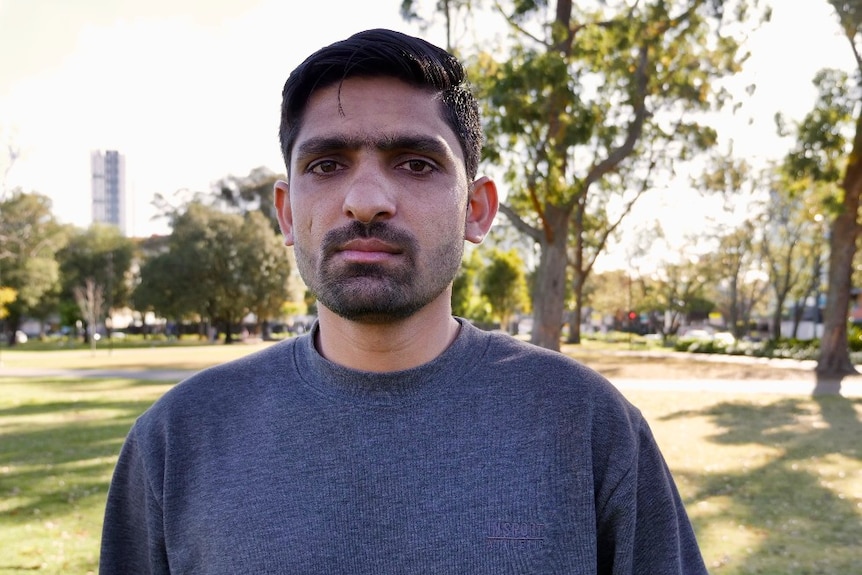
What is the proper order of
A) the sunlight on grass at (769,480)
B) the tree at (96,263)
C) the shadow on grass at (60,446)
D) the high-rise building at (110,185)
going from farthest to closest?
the high-rise building at (110,185) < the tree at (96,263) < the shadow on grass at (60,446) < the sunlight on grass at (769,480)

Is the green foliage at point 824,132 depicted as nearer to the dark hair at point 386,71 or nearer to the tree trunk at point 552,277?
the tree trunk at point 552,277

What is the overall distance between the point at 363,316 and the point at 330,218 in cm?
24

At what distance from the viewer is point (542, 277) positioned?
1645 centimetres

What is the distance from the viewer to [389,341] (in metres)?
1.67

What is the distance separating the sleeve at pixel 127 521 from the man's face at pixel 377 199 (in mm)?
608

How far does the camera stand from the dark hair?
5.49 feet

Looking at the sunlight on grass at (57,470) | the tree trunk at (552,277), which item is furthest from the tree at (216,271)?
the tree trunk at (552,277)

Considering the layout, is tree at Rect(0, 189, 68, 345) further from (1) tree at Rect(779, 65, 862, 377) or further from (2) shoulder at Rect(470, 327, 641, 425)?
Answer: (2) shoulder at Rect(470, 327, 641, 425)

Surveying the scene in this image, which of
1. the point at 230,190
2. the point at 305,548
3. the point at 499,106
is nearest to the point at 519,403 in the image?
the point at 305,548

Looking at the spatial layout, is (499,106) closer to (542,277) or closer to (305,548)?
(542,277)

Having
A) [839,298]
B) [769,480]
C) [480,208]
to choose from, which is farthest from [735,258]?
[480,208]

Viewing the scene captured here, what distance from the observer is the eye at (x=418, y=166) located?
168 centimetres

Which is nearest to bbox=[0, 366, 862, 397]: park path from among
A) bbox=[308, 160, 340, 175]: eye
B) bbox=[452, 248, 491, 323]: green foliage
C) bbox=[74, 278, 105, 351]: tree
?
bbox=[308, 160, 340, 175]: eye

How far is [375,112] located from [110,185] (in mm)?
193799
